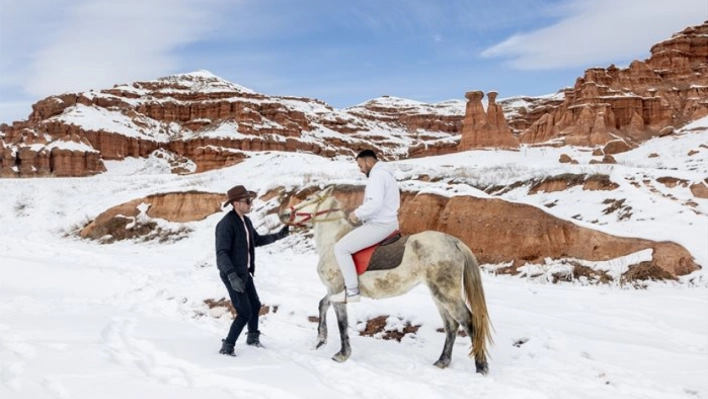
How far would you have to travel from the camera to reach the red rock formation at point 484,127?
6744 centimetres

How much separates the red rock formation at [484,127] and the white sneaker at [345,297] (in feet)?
207

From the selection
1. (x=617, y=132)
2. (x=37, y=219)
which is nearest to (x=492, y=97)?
(x=617, y=132)

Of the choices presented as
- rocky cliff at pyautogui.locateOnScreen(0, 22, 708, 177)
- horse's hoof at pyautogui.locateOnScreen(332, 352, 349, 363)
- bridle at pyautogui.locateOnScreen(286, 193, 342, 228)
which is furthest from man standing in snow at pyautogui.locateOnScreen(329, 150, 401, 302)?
rocky cliff at pyautogui.locateOnScreen(0, 22, 708, 177)

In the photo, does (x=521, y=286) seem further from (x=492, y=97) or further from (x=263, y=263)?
(x=492, y=97)

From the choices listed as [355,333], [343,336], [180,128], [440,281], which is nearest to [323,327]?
[343,336]

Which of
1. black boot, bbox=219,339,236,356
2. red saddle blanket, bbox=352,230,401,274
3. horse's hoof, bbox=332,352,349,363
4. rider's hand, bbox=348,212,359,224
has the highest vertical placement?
rider's hand, bbox=348,212,359,224

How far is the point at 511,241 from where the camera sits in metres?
13.2

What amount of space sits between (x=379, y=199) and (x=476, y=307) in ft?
6.02

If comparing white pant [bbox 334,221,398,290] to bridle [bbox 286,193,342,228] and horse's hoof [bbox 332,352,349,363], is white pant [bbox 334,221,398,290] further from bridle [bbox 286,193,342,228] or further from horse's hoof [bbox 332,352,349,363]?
horse's hoof [bbox 332,352,349,363]

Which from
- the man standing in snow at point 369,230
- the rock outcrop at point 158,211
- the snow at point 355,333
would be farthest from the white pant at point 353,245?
the rock outcrop at point 158,211

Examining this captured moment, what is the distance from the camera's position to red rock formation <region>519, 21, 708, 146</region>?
70.4 m

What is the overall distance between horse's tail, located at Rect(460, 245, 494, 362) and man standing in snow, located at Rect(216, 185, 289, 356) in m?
2.83

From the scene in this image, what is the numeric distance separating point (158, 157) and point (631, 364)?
357ft

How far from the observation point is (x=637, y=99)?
74875 mm
